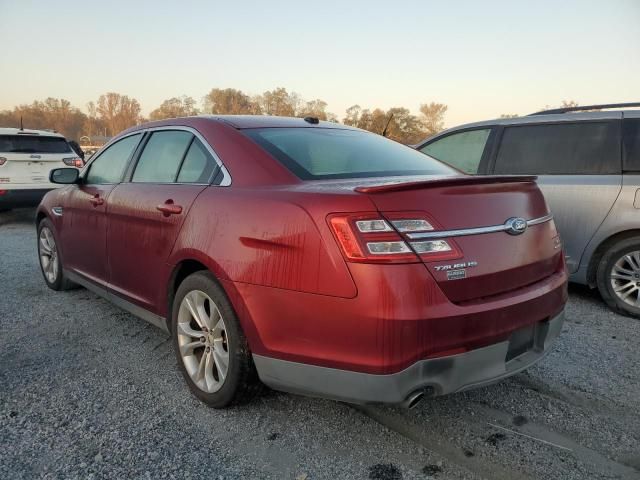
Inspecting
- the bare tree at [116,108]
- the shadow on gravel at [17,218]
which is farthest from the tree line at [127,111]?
the shadow on gravel at [17,218]

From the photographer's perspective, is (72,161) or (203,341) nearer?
(203,341)

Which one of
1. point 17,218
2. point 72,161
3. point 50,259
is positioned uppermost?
point 72,161

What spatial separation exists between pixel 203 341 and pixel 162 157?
1294 millimetres

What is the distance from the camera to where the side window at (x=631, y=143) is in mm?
4309

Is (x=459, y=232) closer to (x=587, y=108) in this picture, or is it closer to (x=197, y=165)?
(x=197, y=165)

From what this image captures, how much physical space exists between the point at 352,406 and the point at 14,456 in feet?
5.25

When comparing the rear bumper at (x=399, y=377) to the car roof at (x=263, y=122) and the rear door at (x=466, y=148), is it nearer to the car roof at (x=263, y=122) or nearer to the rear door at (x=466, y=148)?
the car roof at (x=263, y=122)

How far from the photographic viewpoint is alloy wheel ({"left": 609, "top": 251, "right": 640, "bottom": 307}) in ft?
14.1

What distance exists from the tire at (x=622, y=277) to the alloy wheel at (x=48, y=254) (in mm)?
4883

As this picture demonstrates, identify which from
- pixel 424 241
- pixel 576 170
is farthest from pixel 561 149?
pixel 424 241

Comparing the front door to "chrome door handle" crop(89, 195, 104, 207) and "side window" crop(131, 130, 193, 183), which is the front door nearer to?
"chrome door handle" crop(89, 195, 104, 207)

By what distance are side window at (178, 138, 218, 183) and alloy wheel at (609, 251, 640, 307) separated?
3529 mm

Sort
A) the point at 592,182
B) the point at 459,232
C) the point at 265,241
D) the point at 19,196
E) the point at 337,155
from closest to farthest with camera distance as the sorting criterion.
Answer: the point at 459,232 → the point at 265,241 → the point at 337,155 → the point at 592,182 → the point at 19,196

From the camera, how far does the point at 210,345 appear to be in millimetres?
2705
